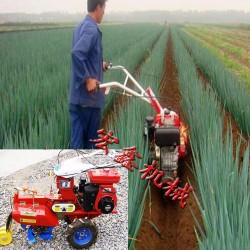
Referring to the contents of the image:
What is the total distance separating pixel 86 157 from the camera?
1.17 meters

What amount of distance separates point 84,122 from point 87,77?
1.08 feet

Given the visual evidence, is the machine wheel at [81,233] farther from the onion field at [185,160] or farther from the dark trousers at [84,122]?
the dark trousers at [84,122]

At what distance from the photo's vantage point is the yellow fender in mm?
1229

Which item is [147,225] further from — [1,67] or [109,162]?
[1,67]

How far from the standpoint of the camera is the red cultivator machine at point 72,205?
117cm

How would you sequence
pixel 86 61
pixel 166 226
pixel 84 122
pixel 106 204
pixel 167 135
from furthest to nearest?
pixel 84 122
pixel 86 61
pixel 166 226
pixel 167 135
pixel 106 204

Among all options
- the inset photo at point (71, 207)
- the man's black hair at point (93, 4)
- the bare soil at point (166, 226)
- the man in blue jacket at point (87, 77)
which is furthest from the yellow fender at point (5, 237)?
the man's black hair at point (93, 4)

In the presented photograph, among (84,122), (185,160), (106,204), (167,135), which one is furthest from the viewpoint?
(185,160)

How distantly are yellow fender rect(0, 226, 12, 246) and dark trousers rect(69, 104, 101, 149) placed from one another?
0.96 meters

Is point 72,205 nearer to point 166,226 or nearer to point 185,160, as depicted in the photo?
point 166,226

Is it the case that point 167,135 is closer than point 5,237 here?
No

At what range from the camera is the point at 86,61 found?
211 centimetres

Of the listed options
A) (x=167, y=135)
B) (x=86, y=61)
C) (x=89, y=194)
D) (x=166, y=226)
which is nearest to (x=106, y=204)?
(x=89, y=194)

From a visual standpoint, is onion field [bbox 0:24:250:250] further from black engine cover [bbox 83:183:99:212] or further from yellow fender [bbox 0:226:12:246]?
yellow fender [bbox 0:226:12:246]
